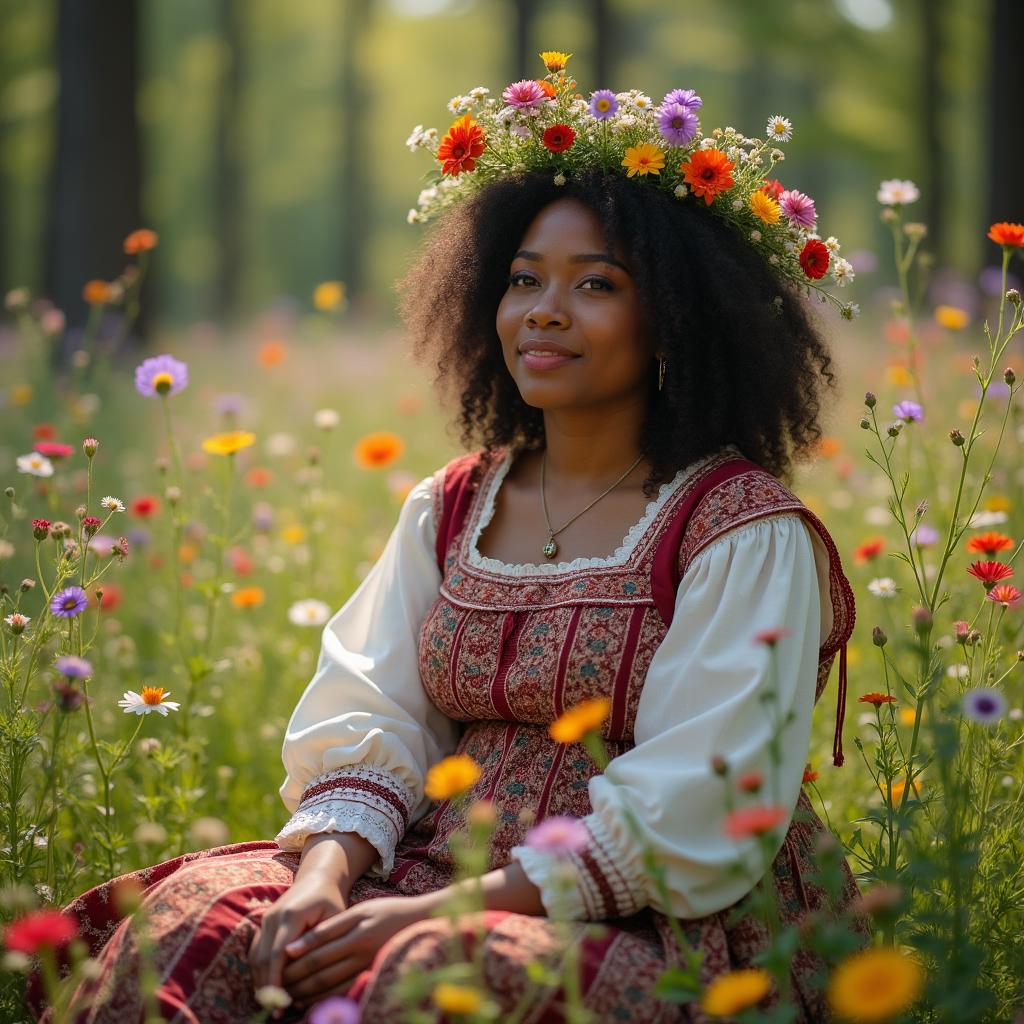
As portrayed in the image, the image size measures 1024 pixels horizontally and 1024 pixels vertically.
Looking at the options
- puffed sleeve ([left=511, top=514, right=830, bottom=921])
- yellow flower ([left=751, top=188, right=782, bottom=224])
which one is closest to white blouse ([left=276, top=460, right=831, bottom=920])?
puffed sleeve ([left=511, top=514, right=830, bottom=921])

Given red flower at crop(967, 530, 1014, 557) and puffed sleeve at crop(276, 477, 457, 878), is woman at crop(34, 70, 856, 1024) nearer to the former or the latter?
puffed sleeve at crop(276, 477, 457, 878)

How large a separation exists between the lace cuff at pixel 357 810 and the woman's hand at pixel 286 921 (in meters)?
0.17

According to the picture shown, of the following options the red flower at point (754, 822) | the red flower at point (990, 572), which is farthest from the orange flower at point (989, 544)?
the red flower at point (754, 822)

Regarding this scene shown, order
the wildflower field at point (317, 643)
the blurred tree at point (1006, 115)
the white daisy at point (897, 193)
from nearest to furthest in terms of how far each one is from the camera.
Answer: the wildflower field at point (317, 643) < the white daisy at point (897, 193) < the blurred tree at point (1006, 115)

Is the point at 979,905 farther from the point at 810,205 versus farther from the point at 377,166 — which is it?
the point at 377,166

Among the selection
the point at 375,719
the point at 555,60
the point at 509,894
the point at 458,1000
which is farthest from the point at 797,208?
the point at 458,1000

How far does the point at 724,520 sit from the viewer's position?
6.18 ft

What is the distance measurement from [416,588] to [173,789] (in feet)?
2.15

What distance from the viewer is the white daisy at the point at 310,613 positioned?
115 inches

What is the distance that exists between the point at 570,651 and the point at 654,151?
87 cm

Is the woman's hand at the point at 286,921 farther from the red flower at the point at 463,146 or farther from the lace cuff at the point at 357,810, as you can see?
the red flower at the point at 463,146

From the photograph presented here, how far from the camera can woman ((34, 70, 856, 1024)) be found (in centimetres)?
164

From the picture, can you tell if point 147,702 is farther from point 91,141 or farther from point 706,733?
point 91,141

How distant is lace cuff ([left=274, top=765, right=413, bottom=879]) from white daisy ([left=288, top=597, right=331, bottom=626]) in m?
0.89
